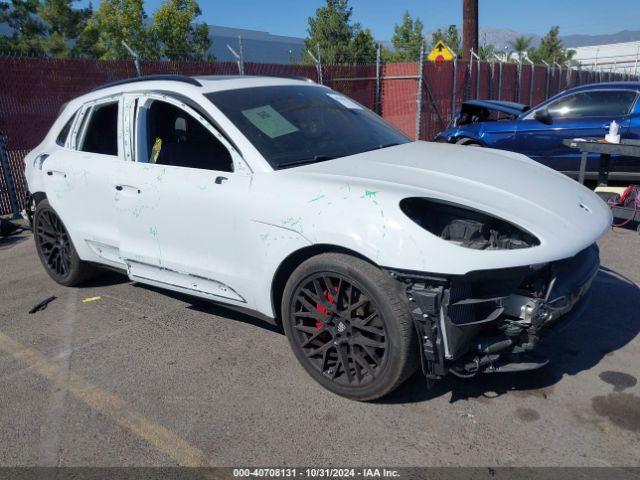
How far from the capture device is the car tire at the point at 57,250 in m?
4.89

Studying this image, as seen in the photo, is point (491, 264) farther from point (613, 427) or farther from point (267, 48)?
point (267, 48)

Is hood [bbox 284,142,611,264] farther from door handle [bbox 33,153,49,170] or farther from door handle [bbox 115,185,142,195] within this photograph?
door handle [bbox 33,153,49,170]

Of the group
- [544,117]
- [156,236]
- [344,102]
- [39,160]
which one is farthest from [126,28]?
[156,236]

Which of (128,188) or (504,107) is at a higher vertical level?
(504,107)

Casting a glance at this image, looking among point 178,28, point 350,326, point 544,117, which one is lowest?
point 350,326

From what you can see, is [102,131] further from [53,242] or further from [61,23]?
[61,23]

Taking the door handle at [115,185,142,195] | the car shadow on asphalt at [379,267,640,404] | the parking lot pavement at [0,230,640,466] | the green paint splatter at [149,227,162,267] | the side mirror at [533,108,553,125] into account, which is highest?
the side mirror at [533,108,553,125]

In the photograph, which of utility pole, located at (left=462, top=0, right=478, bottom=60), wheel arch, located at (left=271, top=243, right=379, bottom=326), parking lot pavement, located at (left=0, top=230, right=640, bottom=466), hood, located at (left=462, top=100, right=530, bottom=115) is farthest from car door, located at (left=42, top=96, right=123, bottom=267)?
utility pole, located at (left=462, top=0, right=478, bottom=60)

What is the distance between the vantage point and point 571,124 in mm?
A: 7918

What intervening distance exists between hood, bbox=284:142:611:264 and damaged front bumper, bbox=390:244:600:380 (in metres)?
0.21

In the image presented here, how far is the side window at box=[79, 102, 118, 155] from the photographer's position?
4301 mm

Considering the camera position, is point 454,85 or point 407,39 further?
point 407,39

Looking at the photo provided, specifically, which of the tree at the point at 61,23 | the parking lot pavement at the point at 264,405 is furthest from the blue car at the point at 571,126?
the tree at the point at 61,23

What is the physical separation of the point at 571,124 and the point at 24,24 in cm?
3278
